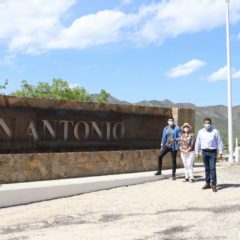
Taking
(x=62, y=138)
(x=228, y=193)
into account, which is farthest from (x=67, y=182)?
(x=228, y=193)

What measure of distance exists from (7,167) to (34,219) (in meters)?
3.27

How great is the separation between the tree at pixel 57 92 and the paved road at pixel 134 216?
1641 inches

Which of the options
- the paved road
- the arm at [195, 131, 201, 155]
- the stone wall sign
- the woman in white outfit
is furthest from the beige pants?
the stone wall sign

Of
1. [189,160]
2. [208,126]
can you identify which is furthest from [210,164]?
[189,160]

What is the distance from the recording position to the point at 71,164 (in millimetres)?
13578

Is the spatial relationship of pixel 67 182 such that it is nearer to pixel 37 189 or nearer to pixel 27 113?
pixel 37 189

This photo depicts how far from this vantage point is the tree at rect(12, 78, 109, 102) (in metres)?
53.9

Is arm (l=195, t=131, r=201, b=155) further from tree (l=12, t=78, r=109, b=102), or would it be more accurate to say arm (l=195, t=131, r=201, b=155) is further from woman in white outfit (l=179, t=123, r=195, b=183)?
tree (l=12, t=78, r=109, b=102)

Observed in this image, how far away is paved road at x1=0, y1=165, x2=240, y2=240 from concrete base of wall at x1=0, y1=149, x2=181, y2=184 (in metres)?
1.50

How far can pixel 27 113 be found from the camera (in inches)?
519

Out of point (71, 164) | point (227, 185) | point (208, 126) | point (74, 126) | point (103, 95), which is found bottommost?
point (227, 185)

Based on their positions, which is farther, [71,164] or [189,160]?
[71,164]

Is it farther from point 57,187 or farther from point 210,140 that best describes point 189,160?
point 57,187

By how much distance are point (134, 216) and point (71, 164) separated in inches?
179
